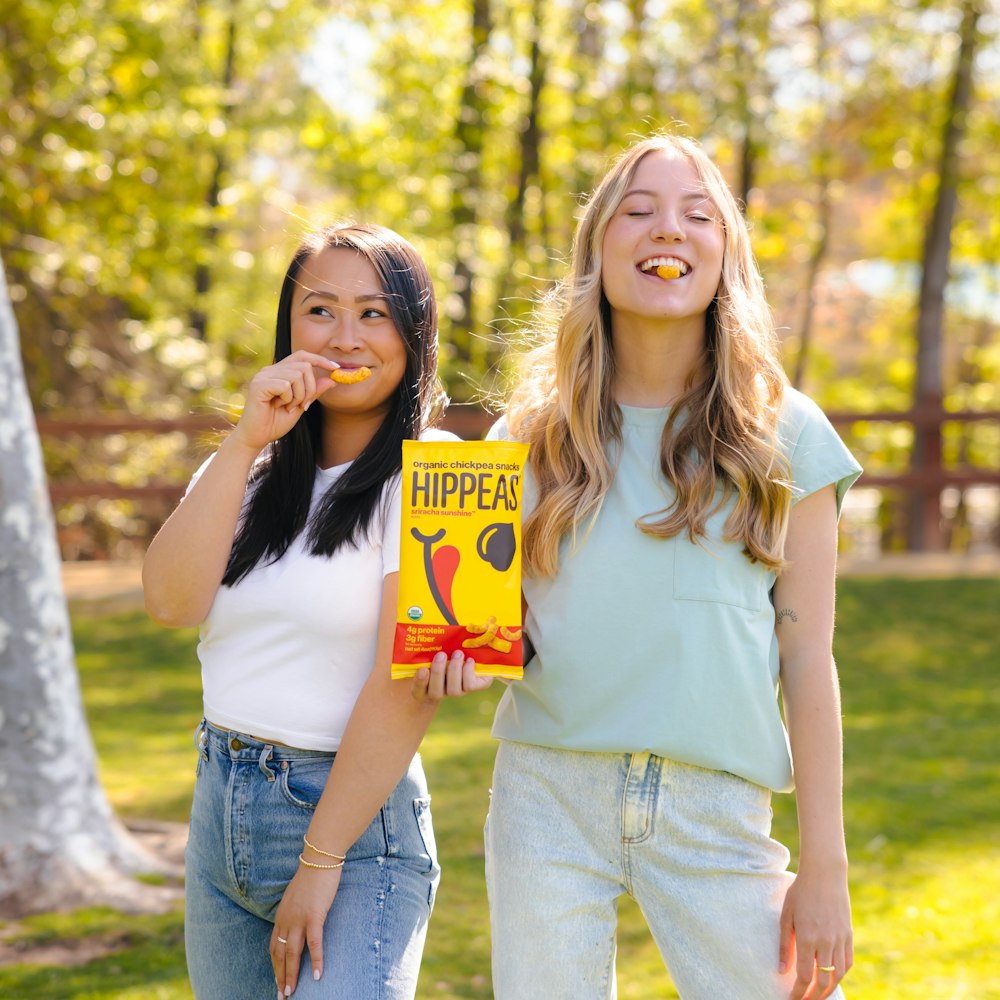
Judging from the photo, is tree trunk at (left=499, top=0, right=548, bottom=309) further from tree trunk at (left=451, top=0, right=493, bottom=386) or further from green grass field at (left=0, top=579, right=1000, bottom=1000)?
green grass field at (left=0, top=579, right=1000, bottom=1000)

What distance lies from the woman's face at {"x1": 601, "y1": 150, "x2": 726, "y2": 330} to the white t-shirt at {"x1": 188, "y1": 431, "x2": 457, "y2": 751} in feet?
1.43

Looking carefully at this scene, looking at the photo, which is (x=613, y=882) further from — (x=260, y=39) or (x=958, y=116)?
(x=260, y=39)

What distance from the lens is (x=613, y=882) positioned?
6.91 feet

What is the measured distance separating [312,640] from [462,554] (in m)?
0.32

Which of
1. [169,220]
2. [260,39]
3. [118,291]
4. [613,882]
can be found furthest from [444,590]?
[260,39]

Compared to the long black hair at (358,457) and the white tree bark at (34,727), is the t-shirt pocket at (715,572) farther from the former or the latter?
the white tree bark at (34,727)

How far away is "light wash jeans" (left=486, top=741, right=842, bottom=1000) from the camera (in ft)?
6.64

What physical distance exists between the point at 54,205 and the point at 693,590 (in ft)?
34.5

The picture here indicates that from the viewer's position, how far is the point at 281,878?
6.84ft

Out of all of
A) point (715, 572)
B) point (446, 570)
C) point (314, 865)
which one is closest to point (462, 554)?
point (446, 570)

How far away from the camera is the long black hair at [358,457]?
7.00 feet

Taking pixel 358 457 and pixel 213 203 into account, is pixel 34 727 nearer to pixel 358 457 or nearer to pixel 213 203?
pixel 358 457

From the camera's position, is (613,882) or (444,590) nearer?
(444,590)

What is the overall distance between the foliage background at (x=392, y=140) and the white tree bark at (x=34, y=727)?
5.01 m
